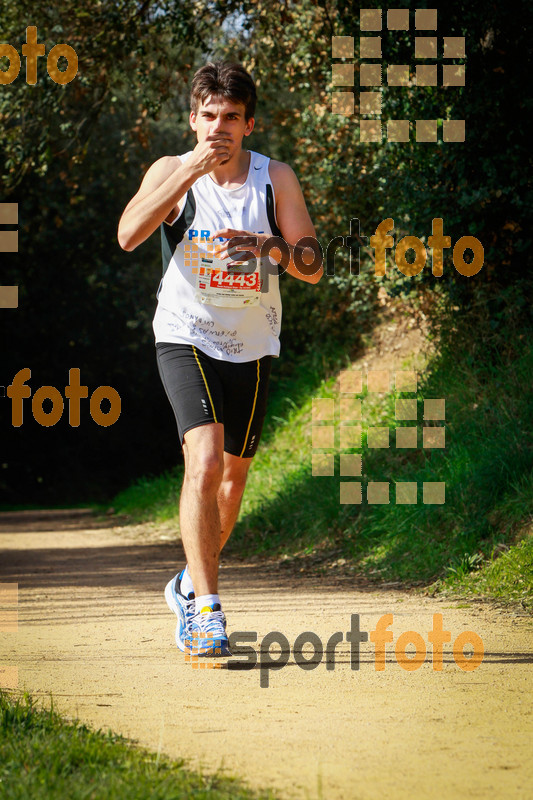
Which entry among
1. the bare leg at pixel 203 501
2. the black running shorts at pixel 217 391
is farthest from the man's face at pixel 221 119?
the bare leg at pixel 203 501

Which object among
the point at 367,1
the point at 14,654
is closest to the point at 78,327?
the point at 367,1

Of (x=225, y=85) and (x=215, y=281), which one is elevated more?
(x=225, y=85)

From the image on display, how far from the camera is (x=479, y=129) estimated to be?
772 centimetres

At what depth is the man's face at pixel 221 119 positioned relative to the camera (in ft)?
13.2

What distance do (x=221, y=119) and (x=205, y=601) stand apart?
1972mm

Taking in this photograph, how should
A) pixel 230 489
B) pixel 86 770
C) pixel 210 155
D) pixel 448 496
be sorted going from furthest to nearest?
1. pixel 448 496
2. pixel 230 489
3. pixel 210 155
4. pixel 86 770

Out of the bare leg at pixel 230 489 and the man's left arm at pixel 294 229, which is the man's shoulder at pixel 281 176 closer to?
the man's left arm at pixel 294 229

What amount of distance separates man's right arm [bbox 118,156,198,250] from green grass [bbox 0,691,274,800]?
198 centimetres

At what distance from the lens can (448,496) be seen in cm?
673

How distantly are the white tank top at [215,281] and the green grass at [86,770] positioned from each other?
1.80m

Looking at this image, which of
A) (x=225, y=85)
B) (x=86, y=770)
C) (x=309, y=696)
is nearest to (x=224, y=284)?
(x=225, y=85)

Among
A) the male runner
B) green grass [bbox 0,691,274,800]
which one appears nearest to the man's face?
the male runner

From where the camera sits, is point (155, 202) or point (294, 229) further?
point (294, 229)

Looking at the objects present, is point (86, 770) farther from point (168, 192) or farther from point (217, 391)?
point (168, 192)
